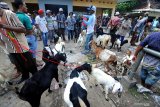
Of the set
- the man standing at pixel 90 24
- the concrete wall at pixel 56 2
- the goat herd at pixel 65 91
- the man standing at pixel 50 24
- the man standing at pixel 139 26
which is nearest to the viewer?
the goat herd at pixel 65 91

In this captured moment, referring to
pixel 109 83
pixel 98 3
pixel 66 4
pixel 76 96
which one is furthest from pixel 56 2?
pixel 76 96

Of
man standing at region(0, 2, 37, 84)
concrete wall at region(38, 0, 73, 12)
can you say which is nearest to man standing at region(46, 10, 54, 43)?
man standing at region(0, 2, 37, 84)

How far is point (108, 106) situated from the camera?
2.78 meters

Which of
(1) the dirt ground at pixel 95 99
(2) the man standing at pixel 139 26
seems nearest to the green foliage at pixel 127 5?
(2) the man standing at pixel 139 26

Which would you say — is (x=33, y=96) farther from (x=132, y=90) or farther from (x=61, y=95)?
(x=132, y=90)

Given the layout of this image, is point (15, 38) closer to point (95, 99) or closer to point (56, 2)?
point (95, 99)

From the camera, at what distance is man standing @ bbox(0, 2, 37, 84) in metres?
2.38

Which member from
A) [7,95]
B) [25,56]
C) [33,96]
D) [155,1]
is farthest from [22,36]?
[155,1]

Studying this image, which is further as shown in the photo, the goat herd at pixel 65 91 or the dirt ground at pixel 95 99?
the dirt ground at pixel 95 99

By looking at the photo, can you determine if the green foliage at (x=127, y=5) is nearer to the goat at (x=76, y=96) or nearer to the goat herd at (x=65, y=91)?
the goat herd at (x=65, y=91)

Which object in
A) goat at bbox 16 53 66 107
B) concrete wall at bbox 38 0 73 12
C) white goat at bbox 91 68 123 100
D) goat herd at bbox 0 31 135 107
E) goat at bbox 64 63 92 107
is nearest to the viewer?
goat at bbox 64 63 92 107

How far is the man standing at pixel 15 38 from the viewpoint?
2377 millimetres

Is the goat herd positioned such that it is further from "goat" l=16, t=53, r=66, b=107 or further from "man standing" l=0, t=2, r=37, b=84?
"man standing" l=0, t=2, r=37, b=84

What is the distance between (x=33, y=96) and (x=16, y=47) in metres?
1.19
